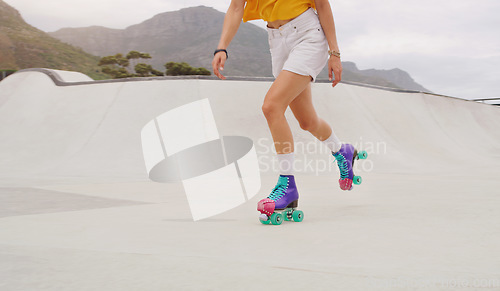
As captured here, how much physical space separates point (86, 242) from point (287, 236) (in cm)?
103

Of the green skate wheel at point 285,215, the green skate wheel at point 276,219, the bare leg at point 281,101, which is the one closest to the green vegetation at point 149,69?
the bare leg at point 281,101

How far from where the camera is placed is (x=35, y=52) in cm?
7275

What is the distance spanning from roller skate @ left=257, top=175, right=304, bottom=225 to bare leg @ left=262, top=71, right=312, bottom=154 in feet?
0.79

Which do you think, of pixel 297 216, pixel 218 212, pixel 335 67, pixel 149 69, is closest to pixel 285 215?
pixel 297 216

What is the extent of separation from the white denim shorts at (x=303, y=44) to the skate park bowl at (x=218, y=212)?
1028 mm

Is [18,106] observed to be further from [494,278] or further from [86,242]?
[494,278]

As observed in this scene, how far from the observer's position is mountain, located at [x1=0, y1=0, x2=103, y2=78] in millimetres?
69438

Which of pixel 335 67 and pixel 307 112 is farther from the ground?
pixel 335 67

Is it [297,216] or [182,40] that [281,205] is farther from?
[182,40]


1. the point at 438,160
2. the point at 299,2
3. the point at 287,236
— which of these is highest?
the point at 299,2

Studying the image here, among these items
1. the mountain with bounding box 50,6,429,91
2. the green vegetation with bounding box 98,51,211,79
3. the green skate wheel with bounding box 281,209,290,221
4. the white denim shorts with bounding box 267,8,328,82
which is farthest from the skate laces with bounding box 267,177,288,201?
the mountain with bounding box 50,6,429,91

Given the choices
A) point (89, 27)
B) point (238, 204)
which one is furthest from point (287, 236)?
point (89, 27)

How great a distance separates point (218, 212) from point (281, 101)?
101 centimetres

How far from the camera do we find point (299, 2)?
2865mm
